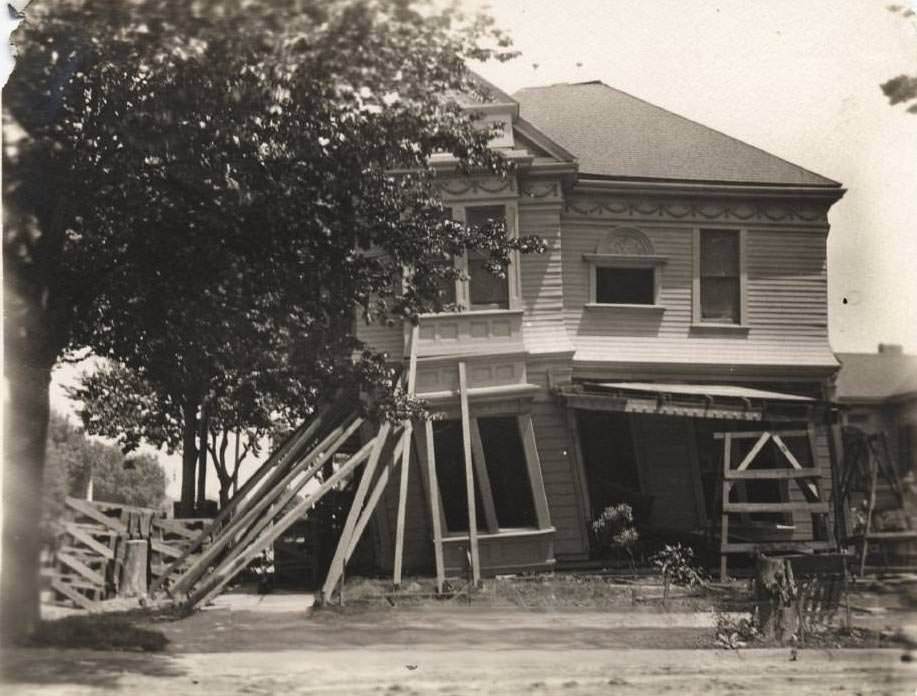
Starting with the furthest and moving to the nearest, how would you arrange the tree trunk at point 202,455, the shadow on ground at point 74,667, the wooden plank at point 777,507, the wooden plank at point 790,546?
the wooden plank at point 777,507, the wooden plank at point 790,546, the tree trunk at point 202,455, the shadow on ground at point 74,667

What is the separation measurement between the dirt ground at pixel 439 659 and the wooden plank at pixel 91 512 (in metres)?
0.70

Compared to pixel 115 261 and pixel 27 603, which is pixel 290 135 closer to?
pixel 115 261

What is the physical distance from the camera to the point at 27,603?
18.8 ft

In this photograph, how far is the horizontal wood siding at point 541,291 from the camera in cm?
830

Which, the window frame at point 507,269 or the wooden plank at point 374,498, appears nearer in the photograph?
the window frame at point 507,269

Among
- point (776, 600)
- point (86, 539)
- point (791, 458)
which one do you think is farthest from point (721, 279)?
point (86, 539)

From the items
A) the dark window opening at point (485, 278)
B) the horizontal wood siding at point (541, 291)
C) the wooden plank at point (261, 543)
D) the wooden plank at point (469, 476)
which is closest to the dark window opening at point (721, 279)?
the horizontal wood siding at point (541, 291)

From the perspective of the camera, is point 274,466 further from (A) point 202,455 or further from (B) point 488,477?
(B) point 488,477

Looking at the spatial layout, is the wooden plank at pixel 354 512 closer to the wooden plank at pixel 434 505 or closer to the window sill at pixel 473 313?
the wooden plank at pixel 434 505

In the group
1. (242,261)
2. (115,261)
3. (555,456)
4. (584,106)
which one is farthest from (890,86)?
(115,261)

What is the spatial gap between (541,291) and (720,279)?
6.23ft

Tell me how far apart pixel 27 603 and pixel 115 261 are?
2.23 meters

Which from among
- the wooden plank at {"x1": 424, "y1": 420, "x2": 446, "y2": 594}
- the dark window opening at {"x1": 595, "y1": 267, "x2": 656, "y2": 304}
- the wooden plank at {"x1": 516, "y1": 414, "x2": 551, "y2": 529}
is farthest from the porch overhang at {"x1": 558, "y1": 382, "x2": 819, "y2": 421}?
the wooden plank at {"x1": 424, "y1": 420, "x2": 446, "y2": 594}

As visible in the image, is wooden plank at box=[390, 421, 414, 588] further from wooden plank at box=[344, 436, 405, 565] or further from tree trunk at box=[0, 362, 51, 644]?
tree trunk at box=[0, 362, 51, 644]
